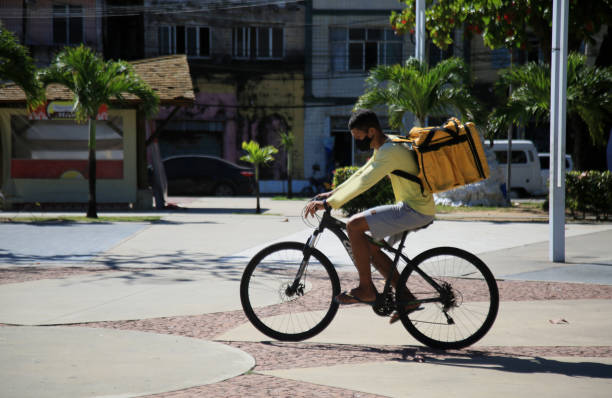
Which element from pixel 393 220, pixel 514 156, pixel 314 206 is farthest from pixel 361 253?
pixel 514 156

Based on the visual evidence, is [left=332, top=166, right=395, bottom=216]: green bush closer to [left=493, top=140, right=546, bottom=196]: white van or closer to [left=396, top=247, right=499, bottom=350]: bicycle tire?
[left=493, top=140, right=546, bottom=196]: white van

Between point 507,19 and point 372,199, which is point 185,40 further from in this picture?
point 372,199

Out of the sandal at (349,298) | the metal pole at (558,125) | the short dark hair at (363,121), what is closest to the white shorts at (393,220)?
the sandal at (349,298)

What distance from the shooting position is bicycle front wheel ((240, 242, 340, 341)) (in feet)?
19.0

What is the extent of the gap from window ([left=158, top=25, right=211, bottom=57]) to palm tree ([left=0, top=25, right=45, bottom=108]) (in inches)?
719

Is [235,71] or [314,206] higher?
[235,71]

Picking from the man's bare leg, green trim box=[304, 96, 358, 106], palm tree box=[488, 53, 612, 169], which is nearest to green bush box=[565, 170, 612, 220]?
palm tree box=[488, 53, 612, 169]

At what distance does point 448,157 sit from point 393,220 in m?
0.59

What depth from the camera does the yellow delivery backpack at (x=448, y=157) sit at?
5504mm

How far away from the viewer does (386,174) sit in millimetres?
5531

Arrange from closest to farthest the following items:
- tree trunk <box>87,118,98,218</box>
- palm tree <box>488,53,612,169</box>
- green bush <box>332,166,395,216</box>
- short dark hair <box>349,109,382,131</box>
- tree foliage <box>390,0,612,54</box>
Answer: short dark hair <box>349,109,382,131</box> < tree trunk <box>87,118,98,218</box> < green bush <box>332,166,395,216</box> < palm tree <box>488,53,612,169</box> < tree foliage <box>390,0,612,54</box>

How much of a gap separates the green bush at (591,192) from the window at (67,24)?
2443cm

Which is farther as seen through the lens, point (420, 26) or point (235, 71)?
point (235, 71)

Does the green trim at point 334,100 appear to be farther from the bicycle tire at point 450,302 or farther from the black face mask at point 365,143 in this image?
the bicycle tire at point 450,302
